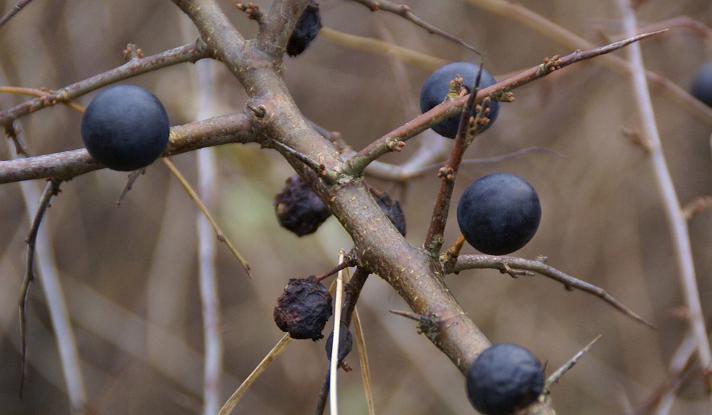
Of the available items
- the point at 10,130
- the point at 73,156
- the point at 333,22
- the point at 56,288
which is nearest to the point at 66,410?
the point at 56,288

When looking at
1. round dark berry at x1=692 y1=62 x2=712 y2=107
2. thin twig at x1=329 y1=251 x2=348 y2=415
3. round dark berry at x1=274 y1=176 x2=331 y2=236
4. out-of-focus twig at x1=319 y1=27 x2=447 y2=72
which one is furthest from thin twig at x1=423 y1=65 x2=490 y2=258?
round dark berry at x1=692 y1=62 x2=712 y2=107

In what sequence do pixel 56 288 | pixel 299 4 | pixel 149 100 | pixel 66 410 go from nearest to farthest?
pixel 149 100, pixel 299 4, pixel 56 288, pixel 66 410

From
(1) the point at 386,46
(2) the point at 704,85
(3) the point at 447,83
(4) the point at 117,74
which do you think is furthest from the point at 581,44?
(4) the point at 117,74

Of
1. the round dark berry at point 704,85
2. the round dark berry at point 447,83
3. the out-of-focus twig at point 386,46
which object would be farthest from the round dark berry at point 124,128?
the round dark berry at point 704,85

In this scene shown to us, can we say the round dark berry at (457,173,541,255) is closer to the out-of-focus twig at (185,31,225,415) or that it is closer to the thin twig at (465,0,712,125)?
the out-of-focus twig at (185,31,225,415)

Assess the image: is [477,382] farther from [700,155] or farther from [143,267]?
[700,155]

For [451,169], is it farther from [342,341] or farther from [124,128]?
[124,128]

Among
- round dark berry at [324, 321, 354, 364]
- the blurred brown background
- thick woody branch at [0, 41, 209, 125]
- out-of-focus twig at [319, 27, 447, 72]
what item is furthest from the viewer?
the blurred brown background
